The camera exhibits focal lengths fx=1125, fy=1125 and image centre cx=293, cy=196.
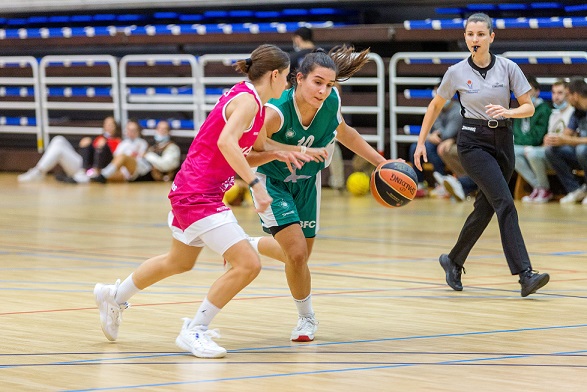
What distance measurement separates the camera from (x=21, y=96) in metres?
20.8

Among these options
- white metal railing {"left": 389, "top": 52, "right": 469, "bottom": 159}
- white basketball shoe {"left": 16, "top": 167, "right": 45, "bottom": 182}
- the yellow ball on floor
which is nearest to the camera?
the yellow ball on floor

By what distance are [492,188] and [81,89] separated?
14043 mm

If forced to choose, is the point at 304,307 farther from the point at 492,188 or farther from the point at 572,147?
Result: the point at 572,147

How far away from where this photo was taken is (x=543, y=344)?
17.9 feet

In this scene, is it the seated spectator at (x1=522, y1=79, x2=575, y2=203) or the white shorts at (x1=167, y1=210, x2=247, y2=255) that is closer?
the white shorts at (x1=167, y1=210, x2=247, y2=255)

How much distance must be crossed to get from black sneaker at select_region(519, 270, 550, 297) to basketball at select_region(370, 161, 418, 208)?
119 cm

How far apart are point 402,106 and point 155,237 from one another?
6.39 metres

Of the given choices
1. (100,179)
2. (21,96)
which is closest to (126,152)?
(100,179)

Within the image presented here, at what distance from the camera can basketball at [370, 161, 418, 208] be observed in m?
6.25

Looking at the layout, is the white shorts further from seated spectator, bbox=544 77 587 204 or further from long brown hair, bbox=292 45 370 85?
seated spectator, bbox=544 77 587 204

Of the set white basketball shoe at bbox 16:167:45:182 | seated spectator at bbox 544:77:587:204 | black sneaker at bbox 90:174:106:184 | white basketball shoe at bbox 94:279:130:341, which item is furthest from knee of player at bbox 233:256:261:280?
white basketball shoe at bbox 16:167:45:182

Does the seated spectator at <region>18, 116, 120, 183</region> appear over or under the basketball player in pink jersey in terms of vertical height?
under

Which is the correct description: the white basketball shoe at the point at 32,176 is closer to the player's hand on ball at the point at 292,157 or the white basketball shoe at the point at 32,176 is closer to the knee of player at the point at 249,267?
the player's hand on ball at the point at 292,157

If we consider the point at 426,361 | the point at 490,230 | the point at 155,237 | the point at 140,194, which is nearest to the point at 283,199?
the point at 426,361
